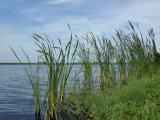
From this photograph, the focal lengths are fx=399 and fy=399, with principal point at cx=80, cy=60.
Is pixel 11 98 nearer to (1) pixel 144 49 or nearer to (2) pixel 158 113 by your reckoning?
(1) pixel 144 49

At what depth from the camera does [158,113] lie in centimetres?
718

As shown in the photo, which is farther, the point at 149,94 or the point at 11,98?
the point at 11,98

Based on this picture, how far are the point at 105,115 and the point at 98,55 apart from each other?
405 cm

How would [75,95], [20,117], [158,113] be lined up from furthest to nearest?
[20,117], [75,95], [158,113]

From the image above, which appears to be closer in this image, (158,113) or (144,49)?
(158,113)

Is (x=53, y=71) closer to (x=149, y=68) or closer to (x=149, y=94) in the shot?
(x=149, y=94)

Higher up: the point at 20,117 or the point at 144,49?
the point at 144,49

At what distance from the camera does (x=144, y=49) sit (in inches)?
473

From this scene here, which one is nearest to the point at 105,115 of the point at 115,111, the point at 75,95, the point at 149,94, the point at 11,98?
the point at 115,111

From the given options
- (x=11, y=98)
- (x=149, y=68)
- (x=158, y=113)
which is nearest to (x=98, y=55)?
(x=149, y=68)

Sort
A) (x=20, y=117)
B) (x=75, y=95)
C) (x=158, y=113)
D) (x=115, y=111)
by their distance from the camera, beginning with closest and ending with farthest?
(x=158, y=113) → (x=115, y=111) → (x=75, y=95) → (x=20, y=117)

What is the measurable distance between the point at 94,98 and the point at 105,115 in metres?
1.79

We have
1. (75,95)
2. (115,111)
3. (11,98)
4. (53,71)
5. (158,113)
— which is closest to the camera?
(158,113)

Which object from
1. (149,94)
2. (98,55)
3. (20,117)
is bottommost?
(20,117)
